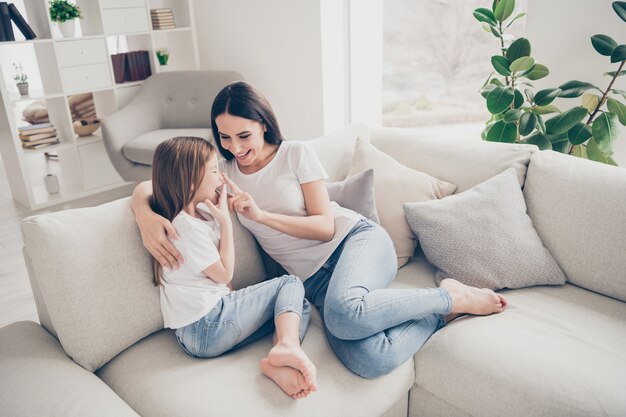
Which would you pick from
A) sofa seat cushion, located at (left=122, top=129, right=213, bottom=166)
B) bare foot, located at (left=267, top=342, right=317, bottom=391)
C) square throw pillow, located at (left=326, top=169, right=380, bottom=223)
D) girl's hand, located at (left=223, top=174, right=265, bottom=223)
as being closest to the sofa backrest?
girl's hand, located at (left=223, top=174, right=265, bottom=223)

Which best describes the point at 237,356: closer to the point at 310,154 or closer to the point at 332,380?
the point at 332,380

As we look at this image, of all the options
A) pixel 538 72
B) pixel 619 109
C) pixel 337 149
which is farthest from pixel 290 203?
pixel 619 109

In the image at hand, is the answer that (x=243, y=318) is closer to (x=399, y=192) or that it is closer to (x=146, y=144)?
(x=399, y=192)

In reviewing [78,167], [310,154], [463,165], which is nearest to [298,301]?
[310,154]

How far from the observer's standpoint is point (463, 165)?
76.4 inches

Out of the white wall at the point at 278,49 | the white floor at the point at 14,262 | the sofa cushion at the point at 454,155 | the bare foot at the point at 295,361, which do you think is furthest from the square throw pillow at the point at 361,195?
the white wall at the point at 278,49

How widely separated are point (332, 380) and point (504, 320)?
1.85ft

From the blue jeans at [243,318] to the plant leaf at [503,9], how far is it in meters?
1.64

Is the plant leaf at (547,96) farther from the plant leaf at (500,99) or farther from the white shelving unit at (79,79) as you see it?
the white shelving unit at (79,79)

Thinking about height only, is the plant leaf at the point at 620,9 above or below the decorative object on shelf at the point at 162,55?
above

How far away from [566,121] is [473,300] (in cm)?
111

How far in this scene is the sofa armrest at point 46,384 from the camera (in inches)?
44.5

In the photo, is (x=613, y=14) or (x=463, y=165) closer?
(x=463, y=165)

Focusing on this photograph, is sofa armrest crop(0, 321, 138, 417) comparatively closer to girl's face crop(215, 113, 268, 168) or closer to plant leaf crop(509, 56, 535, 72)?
girl's face crop(215, 113, 268, 168)
